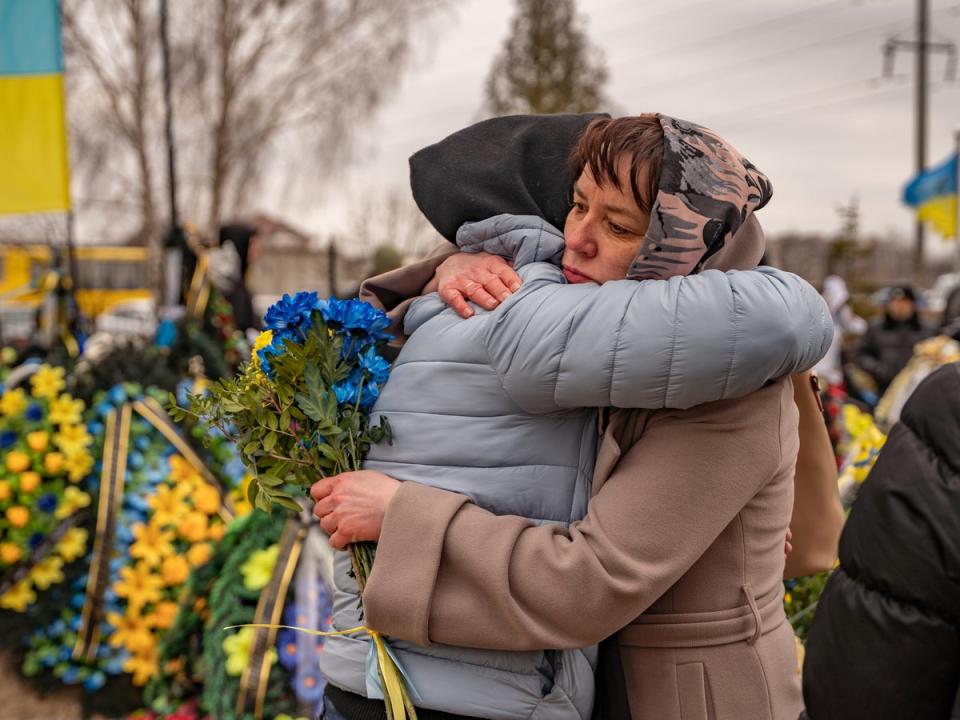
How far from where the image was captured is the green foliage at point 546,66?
23.6 meters

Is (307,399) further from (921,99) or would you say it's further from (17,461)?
(921,99)

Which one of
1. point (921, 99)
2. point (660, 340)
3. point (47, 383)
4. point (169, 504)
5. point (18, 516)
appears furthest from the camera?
point (921, 99)

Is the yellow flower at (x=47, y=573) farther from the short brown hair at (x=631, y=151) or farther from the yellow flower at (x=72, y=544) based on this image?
the short brown hair at (x=631, y=151)

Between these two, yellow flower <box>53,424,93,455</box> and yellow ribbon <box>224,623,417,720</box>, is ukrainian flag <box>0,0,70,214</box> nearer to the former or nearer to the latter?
yellow flower <box>53,424,93,455</box>

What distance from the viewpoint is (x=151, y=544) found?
3795 millimetres

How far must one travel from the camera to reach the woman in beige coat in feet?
4.59

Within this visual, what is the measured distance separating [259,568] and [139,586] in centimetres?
98

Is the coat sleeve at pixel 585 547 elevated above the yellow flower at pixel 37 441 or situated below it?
above

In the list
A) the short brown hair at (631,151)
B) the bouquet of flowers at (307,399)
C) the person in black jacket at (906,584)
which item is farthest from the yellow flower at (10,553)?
the person in black jacket at (906,584)

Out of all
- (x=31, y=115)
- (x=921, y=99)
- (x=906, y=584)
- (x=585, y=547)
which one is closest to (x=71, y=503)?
(x=31, y=115)

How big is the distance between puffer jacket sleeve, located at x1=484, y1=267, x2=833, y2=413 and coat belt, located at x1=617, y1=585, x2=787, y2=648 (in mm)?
361

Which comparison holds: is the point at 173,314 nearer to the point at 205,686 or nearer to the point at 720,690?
the point at 205,686

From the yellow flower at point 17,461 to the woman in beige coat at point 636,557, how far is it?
9.51 ft

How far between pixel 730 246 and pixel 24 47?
4.97 metres
